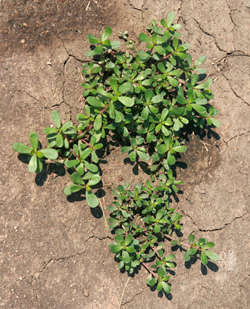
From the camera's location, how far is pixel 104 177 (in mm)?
2424

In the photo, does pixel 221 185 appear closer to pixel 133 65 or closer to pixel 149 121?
pixel 149 121

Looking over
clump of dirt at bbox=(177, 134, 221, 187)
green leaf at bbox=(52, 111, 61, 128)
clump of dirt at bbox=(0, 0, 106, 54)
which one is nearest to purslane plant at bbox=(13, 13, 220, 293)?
green leaf at bbox=(52, 111, 61, 128)

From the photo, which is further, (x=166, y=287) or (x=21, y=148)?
(x=166, y=287)

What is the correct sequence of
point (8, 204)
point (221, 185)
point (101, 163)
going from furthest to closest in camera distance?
point (221, 185)
point (101, 163)
point (8, 204)

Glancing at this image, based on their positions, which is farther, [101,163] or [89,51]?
[101,163]

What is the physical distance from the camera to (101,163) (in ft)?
7.94

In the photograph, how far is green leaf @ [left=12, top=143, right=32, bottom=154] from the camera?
2.10m

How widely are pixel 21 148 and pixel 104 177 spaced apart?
29.6 inches

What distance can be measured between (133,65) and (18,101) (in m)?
1.04

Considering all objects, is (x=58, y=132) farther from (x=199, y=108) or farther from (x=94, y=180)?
(x=199, y=108)

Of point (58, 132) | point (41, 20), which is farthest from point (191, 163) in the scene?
point (41, 20)

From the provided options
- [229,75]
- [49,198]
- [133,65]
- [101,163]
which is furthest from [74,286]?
[229,75]

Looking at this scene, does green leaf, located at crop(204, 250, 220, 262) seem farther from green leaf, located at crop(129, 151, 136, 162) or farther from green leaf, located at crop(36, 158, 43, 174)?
green leaf, located at crop(36, 158, 43, 174)

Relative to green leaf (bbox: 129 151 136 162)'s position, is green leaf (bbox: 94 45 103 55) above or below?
above
